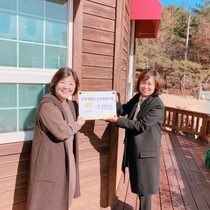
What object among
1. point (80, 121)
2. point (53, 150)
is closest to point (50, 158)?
point (53, 150)

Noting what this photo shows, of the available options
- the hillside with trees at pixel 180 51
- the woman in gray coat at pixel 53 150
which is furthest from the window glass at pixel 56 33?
the hillside with trees at pixel 180 51

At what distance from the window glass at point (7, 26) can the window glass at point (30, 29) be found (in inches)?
1.9

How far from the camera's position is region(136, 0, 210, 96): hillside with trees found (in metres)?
17.7

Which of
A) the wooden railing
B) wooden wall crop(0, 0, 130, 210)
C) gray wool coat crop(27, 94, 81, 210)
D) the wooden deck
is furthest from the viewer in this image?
the wooden railing

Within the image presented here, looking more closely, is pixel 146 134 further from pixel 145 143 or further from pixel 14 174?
pixel 14 174

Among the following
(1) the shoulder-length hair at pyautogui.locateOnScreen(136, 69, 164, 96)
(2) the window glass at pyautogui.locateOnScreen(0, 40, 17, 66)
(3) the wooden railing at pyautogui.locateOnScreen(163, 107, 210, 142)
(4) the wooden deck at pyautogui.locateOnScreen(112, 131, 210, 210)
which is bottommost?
(4) the wooden deck at pyautogui.locateOnScreen(112, 131, 210, 210)

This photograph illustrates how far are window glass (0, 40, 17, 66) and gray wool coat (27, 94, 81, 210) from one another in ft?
1.28

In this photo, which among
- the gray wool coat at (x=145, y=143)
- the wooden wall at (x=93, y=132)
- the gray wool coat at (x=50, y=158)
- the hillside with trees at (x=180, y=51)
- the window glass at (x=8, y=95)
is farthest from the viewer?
the hillside with trees at (x=180, y=51)

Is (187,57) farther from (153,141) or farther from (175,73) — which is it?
(153,141)

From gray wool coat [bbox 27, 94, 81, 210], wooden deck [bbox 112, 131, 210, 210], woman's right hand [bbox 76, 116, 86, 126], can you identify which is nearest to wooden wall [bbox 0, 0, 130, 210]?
gray wool coat [bbox 27, 94, 81, 210]

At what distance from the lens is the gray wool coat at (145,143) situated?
178 cm

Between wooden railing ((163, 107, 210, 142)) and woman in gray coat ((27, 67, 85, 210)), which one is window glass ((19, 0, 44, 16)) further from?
wooden railing ((163, 107, 210, 142))

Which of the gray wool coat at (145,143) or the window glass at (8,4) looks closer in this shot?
the window glass at (8,4)

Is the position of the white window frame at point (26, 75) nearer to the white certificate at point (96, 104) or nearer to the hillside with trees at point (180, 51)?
the white certificate at point (96, 104)
